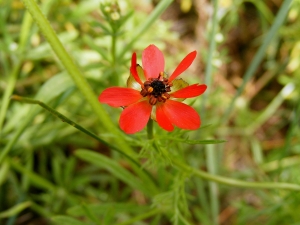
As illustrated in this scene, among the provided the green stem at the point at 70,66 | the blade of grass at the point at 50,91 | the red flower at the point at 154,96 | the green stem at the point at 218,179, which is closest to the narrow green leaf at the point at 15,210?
the blade of grass at the point at 50,91

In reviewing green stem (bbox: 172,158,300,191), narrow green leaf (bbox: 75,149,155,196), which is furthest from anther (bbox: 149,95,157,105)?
narrow green leaf (bbox: 75,149,155,196)

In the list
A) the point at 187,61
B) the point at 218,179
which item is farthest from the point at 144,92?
the point at 218,179

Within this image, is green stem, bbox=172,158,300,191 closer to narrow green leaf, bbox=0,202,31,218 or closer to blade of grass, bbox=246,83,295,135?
narrow green leaf, bbox=0,202,31,218

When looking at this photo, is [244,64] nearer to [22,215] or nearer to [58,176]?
[58,176]

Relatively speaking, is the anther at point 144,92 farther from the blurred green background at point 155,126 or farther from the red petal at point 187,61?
the blurred green background at point 155,126

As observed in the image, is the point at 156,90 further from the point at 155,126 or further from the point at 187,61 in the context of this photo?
the point at 155,126

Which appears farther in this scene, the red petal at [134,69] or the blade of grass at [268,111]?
the blade of grass at [268,111]
